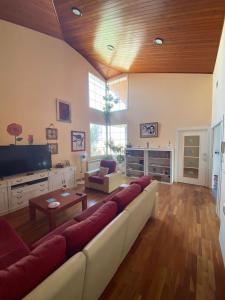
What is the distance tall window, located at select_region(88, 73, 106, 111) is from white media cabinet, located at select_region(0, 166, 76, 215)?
3.21 meters

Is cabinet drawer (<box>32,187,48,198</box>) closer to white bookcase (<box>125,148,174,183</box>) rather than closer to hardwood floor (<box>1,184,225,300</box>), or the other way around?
hardwood floor (<box>1,184,225,300</box>)

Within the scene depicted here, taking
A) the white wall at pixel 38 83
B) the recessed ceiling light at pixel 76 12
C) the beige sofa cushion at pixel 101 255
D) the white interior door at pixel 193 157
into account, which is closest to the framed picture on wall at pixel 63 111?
the white wall at pixel 38 83

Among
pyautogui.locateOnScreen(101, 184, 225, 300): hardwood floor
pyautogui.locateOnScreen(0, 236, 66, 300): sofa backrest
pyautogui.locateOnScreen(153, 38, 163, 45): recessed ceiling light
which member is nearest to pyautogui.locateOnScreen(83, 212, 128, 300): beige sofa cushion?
pyautogui.locateOnScreen(0, 236, 66, 300): sofa backrest

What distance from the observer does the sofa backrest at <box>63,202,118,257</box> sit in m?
1.16

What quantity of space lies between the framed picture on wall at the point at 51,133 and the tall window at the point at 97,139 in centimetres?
184

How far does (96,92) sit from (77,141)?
A: 244 centimetres

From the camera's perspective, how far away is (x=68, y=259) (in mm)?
1051

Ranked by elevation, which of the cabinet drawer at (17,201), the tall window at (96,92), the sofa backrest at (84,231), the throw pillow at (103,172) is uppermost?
the tall window at (96,92)

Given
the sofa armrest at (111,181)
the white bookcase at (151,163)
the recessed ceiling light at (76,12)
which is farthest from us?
the white bookcase at (151,163)

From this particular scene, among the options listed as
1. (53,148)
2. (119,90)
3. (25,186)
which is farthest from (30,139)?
(119,90)

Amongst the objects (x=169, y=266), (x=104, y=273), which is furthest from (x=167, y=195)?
(x=104, y=273)

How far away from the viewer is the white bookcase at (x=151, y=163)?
5.44m

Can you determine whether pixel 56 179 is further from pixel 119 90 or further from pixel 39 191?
pixel 119 90

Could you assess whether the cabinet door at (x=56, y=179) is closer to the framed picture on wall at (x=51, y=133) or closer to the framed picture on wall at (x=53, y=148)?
the framed picture on wall at (x=53, y=148)
